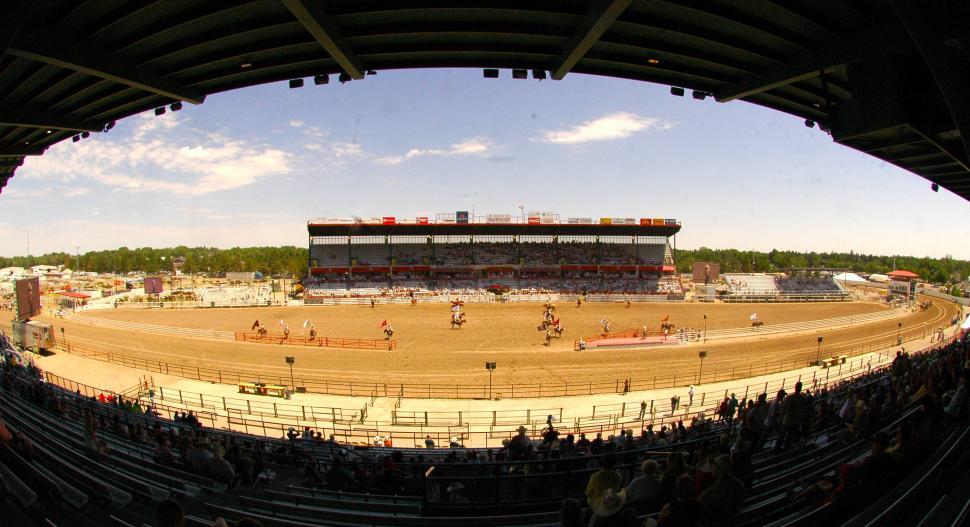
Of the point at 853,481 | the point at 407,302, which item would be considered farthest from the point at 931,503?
the point at 407,302

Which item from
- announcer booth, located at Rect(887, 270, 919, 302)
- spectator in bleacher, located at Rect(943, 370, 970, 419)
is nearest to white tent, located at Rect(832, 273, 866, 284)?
announcer booth, located at Rect(887, 270, 919, 302)

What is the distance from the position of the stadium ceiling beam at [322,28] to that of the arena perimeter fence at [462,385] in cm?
1250

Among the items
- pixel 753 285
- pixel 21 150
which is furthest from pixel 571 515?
pixel 753 285

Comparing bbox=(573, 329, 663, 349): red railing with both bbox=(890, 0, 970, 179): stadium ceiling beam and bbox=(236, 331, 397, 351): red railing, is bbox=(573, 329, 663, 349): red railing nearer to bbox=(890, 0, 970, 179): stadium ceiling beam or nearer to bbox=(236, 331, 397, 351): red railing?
bbox=(236, 331, 397, 351): red railing

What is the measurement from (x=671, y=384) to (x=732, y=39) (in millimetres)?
15136

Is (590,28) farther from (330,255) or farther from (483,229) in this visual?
(330,255)

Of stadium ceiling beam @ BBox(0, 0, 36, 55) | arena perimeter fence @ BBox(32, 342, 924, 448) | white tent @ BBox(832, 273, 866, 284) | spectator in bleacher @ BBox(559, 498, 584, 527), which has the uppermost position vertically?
stadium ceiling beam @ BBox(0, 0, 36, 55)

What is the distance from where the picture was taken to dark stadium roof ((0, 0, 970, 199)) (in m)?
5.70

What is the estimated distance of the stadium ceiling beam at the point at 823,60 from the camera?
5652 millimetres

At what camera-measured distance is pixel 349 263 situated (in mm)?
50094

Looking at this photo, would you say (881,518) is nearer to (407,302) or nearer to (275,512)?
(275,512)

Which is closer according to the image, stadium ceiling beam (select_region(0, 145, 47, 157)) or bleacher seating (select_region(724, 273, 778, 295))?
stadium ceiling beam (select_region(0, 145, 47, 157))

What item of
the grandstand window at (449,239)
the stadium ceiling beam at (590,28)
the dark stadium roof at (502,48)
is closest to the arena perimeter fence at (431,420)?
the dark stadium roof at (502,48)

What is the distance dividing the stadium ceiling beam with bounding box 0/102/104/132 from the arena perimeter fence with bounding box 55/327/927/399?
37.6 ft
